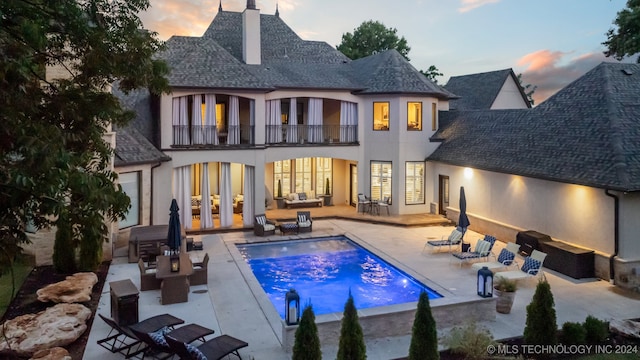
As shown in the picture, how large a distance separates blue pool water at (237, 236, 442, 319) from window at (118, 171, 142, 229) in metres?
4.39

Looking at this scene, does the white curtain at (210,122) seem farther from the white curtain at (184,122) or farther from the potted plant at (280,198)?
the potted plant at (280,198)

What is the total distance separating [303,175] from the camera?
27.9 meters

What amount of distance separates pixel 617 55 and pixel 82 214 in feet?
108

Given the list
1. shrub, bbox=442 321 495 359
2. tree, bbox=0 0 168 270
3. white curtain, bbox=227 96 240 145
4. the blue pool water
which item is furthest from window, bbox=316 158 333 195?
tree, bbox=0 0 168 270

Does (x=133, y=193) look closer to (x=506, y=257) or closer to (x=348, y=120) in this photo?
(x=348, y=120)

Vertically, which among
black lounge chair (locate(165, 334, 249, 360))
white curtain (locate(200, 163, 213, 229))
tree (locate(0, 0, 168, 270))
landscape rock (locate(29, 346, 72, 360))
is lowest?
landscape rock (locate(29, 346, 72, 360))

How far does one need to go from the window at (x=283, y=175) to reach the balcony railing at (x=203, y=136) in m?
4.28

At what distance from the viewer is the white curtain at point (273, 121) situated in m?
24.5

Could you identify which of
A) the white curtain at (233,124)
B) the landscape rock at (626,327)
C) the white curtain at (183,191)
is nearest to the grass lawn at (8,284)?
the white curtain at (183,191)

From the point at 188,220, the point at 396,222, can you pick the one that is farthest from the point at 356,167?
the point at 188,220

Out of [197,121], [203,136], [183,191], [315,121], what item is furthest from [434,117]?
[183,191]

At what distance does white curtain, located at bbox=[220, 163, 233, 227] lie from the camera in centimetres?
2172

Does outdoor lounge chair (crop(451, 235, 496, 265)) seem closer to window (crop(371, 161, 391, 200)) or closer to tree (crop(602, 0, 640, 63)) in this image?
window (crop(371, 161, 391, 200))

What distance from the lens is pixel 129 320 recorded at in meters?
10.8
